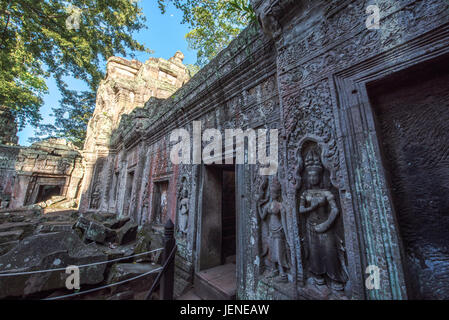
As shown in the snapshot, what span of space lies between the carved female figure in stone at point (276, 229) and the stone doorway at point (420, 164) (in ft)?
2.94

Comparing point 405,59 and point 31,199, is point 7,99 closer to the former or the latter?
point 31,199

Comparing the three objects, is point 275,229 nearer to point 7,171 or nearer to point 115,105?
point 115,105

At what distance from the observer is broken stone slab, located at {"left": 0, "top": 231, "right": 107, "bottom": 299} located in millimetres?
2240

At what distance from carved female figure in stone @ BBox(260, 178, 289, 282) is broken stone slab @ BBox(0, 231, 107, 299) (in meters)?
2.72

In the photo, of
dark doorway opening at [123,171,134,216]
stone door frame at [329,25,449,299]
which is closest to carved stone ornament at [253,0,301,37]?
stone door frame at [329,25,449,299]

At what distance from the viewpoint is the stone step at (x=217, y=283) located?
2.22 m

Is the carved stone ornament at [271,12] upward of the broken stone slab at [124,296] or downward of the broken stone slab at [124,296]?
upward

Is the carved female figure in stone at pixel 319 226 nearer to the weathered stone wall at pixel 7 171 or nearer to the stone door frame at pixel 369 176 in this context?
the stone door frame at pixel 369 176

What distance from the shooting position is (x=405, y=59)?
3.81 ft

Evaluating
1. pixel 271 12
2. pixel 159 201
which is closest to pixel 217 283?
pixel 159 201

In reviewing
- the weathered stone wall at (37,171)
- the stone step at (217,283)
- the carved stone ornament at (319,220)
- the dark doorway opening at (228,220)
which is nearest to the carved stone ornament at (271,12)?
the carved stone ornament at (319,220)

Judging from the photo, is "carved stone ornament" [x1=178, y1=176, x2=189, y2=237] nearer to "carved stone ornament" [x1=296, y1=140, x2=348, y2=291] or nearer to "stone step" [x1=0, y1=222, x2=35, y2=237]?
"carved stone ornament" [x1=296, y1=140, x2=348, y2=291]

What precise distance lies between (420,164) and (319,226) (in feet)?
2.71

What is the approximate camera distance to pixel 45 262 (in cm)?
244
